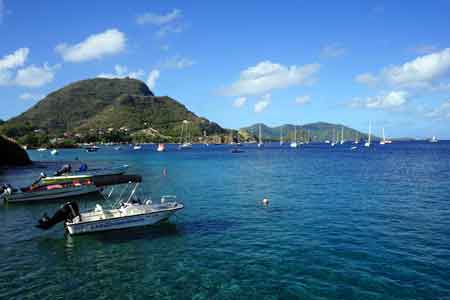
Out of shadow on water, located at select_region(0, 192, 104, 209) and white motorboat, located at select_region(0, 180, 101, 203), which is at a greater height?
white motorboat, located at select_region(0, 180, 101, 203)

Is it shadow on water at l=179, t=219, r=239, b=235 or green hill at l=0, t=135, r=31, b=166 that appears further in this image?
green hill at l=0, t=135, r=31, b=166

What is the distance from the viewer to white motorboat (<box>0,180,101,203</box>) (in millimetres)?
37219

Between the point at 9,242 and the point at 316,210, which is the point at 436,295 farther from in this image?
the point at 9,242

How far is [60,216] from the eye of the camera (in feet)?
80.5

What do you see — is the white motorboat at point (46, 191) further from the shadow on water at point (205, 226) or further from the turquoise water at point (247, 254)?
the shadow on water at point (205, 226)

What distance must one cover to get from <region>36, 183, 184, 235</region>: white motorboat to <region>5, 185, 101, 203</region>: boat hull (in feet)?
48.9

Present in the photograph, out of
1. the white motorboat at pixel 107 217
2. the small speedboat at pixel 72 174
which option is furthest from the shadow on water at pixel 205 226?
the small speedboat at pixel 72 174

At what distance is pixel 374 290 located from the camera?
50.6 ft

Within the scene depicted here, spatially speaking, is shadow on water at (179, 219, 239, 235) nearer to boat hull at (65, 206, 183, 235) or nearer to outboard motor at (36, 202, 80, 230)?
boat hull at (65, 206, 183, 235)

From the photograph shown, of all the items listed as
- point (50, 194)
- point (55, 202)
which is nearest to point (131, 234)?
point (55, 202)

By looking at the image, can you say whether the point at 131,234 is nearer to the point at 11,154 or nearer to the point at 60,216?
the point at 60,216

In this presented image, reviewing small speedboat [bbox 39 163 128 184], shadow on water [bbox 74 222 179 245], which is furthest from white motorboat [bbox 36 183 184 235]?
small speedboat [bbox 39 163 128 184]

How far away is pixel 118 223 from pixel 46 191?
61.2 ft

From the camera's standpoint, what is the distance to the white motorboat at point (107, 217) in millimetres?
24312
